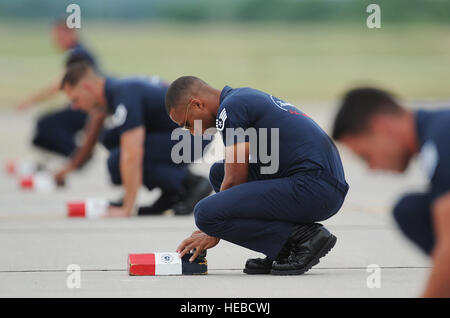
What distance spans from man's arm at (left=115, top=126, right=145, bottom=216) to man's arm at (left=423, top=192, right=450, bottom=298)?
473 centimetres

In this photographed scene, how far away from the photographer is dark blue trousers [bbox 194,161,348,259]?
5379mm

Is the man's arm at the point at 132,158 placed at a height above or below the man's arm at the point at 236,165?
below

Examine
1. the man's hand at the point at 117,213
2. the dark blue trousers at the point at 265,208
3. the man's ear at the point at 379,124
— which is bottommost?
the man's hand at the point at 117,213

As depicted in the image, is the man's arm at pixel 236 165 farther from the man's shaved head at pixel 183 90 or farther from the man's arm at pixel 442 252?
the man's arm at pixel 442 252

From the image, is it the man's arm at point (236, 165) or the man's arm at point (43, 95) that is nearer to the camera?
the man's arm at point (236, 165)

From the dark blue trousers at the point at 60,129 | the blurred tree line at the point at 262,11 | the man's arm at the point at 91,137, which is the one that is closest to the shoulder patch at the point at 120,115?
the man's arm at the point at 91,137

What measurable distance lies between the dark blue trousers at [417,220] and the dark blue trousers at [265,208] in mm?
1274

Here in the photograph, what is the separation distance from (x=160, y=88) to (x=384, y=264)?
318 cm

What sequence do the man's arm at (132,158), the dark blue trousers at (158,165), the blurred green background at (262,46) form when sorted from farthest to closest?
the blurred green background at (262,46) < the dark blue trousers at (158,165) < the man's arm at (132,158)

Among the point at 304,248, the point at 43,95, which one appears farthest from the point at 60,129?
the point at 304,248

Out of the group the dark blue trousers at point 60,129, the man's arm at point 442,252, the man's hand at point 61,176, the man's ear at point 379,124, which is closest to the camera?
the man's arm at point 442,252

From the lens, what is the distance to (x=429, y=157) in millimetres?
3609

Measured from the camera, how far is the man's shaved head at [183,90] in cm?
551
